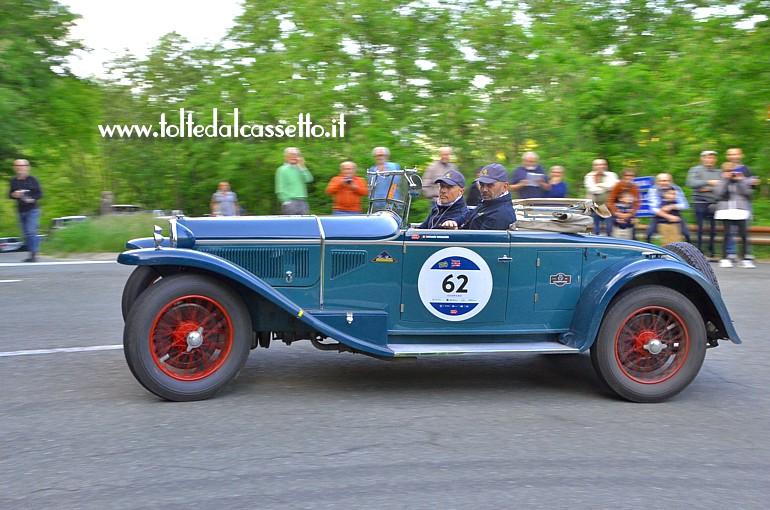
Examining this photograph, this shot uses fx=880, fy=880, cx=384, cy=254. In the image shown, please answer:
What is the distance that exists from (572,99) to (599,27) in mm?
3230

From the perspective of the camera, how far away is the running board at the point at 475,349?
551 centimetres

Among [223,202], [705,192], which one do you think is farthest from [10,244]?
[705,192]

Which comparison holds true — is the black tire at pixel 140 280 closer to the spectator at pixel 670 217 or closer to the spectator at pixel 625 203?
the spectator at pixel 625 203

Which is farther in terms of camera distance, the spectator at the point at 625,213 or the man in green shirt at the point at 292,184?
the spectator at the point at 625,213

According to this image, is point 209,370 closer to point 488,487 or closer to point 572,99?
point 488,487

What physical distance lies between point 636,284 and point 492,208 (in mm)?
1078

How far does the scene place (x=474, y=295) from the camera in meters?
5.74

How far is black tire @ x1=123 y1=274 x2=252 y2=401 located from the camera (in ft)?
17.1

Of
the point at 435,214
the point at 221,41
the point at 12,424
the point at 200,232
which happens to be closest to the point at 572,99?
the point at 221,41

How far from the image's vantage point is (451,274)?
5.69 metres

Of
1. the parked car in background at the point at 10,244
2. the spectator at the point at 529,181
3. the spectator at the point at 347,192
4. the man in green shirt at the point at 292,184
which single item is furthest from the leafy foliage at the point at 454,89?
the spectator at the point at 347,192

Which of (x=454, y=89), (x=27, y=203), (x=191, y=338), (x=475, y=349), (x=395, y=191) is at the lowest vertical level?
(x=475, y=349)

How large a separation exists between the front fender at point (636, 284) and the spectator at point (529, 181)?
705cm

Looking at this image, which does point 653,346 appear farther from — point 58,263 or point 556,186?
point 58,263
